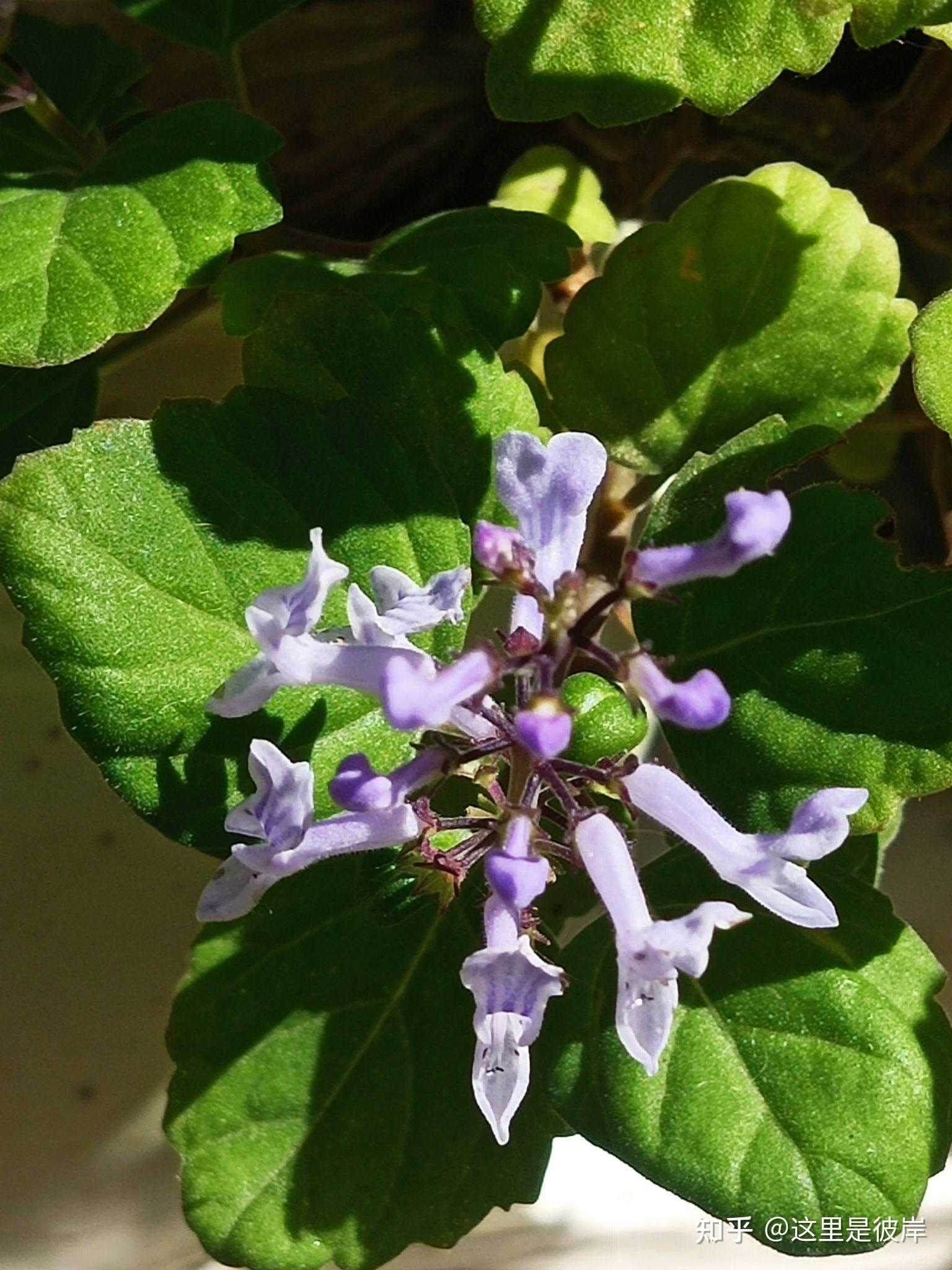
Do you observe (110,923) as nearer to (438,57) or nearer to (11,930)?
(11,930)

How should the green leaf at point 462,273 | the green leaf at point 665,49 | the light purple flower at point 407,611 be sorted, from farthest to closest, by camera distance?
the green leaf at point 462,273
the green leaf at point 665,49
the light purple flower at point 407,611

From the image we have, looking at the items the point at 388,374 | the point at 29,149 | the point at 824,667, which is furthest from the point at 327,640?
the point at 29,149

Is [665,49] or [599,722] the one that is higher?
[665,49]

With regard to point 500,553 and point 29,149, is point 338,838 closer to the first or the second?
point 500,553

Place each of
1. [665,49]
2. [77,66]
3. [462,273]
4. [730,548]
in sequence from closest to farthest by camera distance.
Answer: [730,548], [665,49], [462,273], [77,66]

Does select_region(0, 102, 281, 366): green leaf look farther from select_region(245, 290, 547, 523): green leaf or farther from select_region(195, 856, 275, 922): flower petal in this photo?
select_region(195, 856, 275, 922): flower petal

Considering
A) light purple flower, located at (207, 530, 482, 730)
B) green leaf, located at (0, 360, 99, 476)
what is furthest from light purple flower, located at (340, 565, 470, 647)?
green leaf, located at (0, 360, 99, 476)

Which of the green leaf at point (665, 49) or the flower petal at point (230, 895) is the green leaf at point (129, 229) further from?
the flower petal at point (230, 895)

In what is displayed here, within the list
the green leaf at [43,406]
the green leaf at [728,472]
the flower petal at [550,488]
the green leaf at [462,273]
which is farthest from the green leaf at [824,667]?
the green leaf at [43,406]
